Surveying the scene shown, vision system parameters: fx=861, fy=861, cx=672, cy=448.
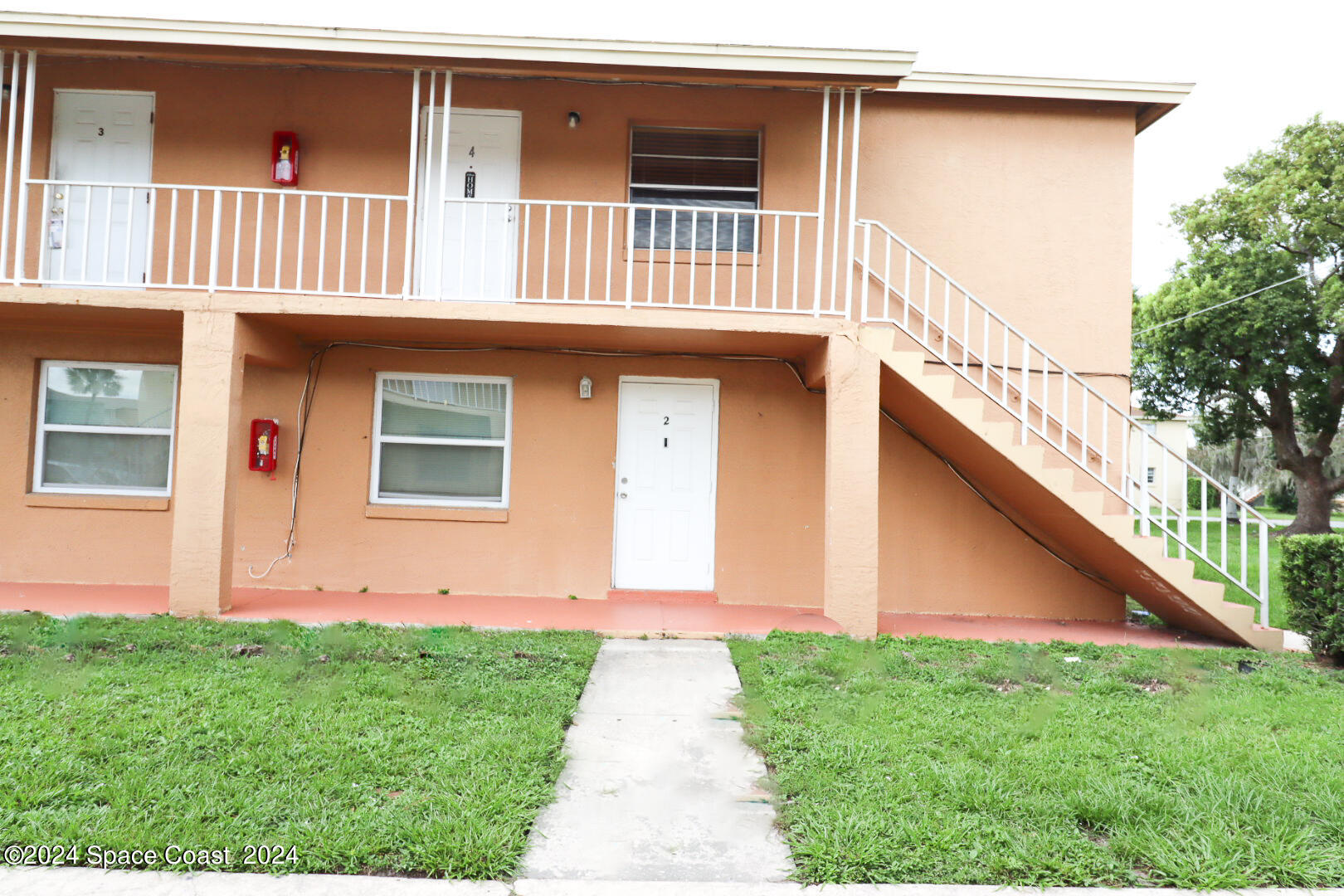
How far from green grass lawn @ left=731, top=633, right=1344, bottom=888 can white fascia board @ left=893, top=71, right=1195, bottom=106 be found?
5.24 metres

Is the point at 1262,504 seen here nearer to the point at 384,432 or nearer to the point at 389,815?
the point at 384,432

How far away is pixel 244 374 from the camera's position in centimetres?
820

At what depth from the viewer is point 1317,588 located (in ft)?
20.9

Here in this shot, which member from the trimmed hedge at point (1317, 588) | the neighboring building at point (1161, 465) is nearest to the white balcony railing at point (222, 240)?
the neighboring building at point (1161, 465)

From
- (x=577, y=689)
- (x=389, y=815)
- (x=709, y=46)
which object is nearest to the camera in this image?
(x=389, y=815)

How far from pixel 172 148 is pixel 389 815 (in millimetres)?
7359

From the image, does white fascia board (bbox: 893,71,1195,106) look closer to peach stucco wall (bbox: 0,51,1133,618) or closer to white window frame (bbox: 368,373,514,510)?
peach stucco wall (bbox: 0,51,1133,618)

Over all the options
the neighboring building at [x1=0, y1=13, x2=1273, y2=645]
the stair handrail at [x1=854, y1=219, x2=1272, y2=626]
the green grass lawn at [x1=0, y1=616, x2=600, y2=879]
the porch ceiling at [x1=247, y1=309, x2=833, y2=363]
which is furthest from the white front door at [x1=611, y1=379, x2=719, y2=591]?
the green grass lawn at [x1=0, y1=616, x2=600, y2=879]

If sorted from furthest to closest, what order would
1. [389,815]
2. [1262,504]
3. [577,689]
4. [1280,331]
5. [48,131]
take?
[1262,504] → [1280,331] → [48,131] → [577,689] → [389,815]

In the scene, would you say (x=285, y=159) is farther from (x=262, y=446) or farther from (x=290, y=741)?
(x=290, y=741)

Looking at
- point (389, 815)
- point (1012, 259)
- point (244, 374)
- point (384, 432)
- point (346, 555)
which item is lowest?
point (389, 815)

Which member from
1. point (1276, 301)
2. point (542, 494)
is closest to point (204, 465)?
point (542, 494)

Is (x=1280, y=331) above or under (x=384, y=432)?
above

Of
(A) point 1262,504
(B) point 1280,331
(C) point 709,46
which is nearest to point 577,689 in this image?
(C) point 709,46
